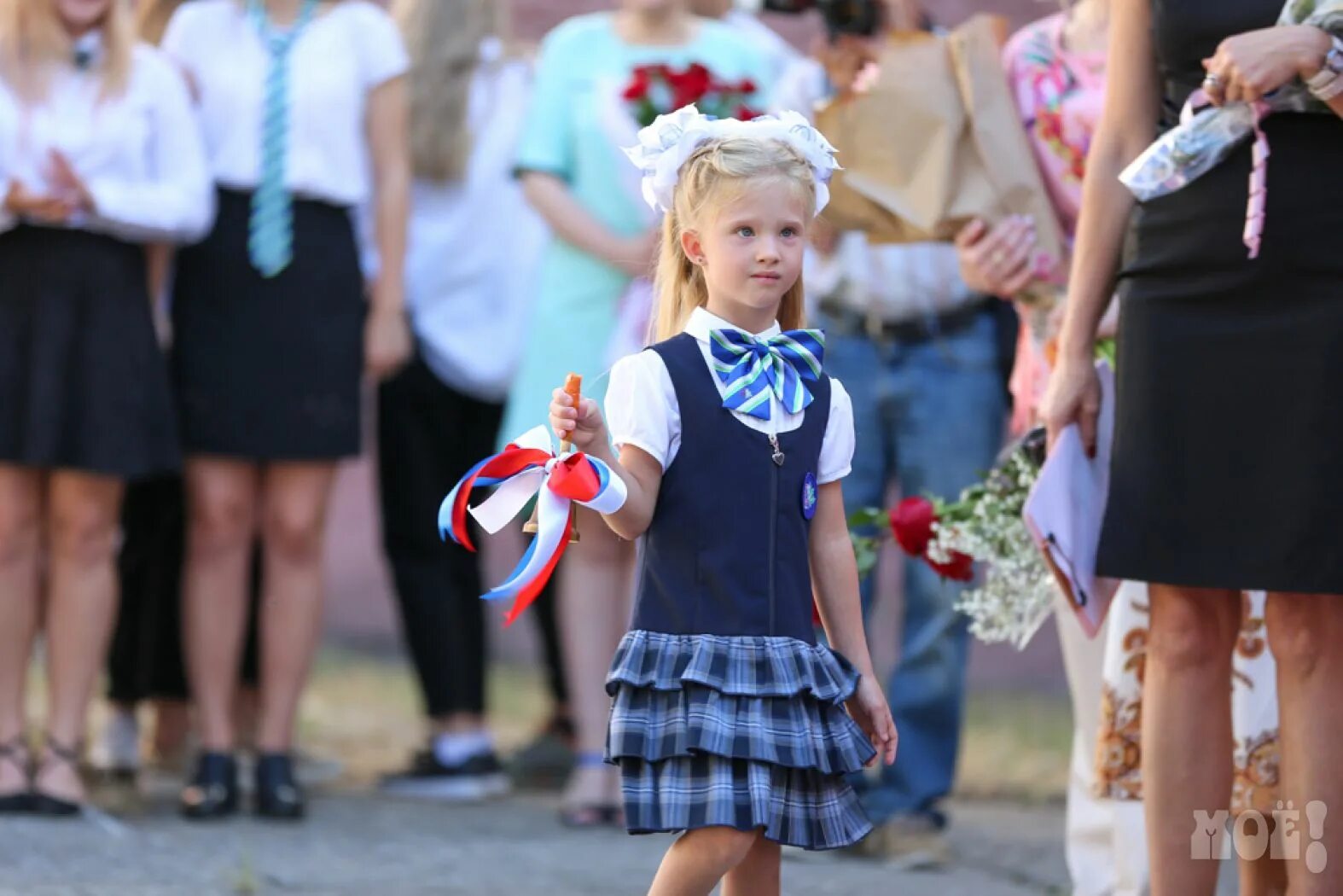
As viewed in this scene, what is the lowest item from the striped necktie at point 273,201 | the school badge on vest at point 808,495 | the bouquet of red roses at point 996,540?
the bouquet of red roses at point 996,540

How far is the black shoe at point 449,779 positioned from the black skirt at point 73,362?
4.03 ft

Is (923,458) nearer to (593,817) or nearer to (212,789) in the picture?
(593,817)

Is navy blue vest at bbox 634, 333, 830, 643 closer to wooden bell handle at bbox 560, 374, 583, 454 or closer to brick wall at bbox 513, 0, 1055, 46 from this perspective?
wooden bell handle at bbox 560, 374, 583, 454

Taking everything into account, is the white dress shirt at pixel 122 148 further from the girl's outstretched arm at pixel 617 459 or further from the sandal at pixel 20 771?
the girl's outstretched arm at pixel 617 459

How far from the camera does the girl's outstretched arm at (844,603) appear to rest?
315 cm

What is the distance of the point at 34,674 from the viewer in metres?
7.64

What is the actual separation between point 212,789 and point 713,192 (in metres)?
2.78

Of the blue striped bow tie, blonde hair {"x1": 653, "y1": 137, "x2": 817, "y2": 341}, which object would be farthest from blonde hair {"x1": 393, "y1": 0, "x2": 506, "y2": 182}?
the blue striped bow tie

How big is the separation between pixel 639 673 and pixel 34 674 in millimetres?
5157

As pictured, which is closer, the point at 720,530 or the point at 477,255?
the point at 720,530

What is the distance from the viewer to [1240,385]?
132 inches

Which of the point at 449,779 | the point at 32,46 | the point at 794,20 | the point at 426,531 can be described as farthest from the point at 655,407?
the point at 794,20

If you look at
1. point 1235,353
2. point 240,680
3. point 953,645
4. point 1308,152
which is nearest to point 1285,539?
point 1235,353

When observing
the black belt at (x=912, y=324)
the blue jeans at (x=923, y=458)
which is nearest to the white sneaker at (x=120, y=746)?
the blue jeans at (x=923, y=458)
